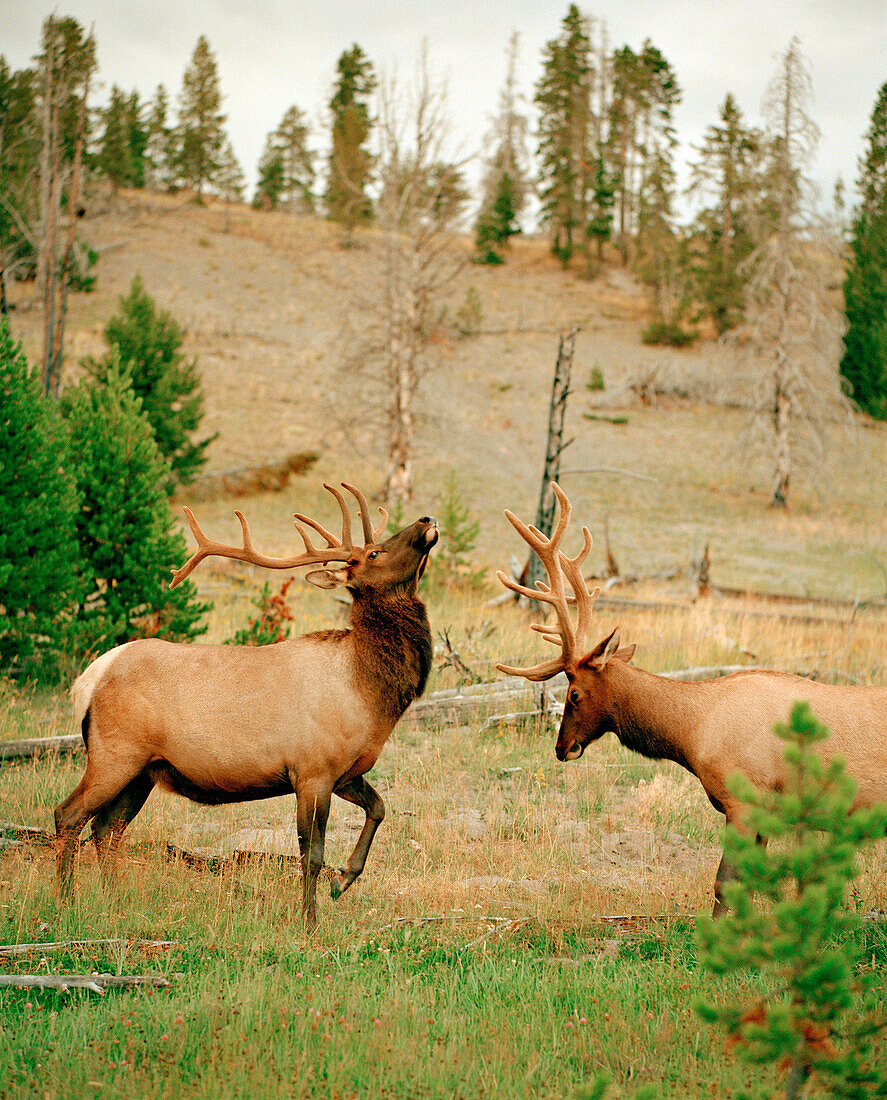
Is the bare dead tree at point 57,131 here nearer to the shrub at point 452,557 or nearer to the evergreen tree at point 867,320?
the shrub at point 452,557

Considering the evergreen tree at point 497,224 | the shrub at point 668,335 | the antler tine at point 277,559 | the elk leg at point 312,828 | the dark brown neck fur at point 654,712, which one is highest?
the evergreen tree at point 497,224

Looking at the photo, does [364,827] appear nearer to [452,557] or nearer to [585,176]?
[452,557]

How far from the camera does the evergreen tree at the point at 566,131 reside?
59625 millimetres

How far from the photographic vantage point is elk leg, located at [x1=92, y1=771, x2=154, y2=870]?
5.07 meters

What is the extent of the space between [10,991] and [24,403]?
257 inches

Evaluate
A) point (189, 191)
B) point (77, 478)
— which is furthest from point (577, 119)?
point (77, 478)

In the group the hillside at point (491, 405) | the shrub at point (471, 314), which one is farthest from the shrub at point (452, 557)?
the shrub at point (471, 314)

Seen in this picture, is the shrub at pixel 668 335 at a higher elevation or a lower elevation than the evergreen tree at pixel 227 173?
lower

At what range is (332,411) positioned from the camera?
1051 inches

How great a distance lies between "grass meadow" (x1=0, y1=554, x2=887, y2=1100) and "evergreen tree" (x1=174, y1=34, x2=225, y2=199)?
63772 mm

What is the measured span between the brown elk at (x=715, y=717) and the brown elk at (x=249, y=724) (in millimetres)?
766

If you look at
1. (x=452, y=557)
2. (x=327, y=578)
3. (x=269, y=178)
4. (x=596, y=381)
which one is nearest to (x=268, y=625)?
(x=327, y=578)

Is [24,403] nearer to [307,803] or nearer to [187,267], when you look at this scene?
[307,803]

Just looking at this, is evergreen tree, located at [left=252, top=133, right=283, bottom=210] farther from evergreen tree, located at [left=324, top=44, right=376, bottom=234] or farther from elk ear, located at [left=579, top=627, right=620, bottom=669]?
elk ear, located at [left=579, top=627, right=620, bottom=669]
